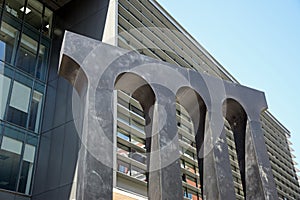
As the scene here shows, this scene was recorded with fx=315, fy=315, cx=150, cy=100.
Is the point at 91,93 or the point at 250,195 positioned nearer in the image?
the point at 91,93

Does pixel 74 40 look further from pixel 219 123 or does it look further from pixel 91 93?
pixel 219 123

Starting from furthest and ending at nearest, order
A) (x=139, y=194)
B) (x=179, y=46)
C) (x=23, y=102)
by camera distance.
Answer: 1. (x=179, y=46)
2. (x=23, y=102)
3. (x=139, y=194)

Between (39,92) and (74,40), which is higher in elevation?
(39,92)

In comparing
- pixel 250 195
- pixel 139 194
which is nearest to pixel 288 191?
pixel 139 194

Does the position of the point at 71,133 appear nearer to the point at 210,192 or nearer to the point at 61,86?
the point at 61,86

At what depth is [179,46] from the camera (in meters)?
18.3

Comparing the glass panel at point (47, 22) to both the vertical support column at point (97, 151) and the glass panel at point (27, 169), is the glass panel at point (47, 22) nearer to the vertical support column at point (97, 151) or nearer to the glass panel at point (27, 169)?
the glass panel at point (27, 169)

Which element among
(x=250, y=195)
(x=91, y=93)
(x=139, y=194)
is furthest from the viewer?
(x=139, y=194)

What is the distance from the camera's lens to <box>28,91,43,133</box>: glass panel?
1226cm

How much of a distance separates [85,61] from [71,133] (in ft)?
26.8

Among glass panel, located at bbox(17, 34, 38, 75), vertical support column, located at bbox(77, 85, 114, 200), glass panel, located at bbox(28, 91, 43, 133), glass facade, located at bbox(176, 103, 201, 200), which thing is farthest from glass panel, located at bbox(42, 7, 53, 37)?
vertical support column, located at bbox(77, 85, 114, 200)

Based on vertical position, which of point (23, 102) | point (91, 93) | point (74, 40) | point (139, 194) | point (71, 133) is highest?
point (23, 102)

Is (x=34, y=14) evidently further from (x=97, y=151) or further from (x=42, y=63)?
(x=97, y=151)

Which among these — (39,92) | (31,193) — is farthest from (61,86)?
(31,193)
